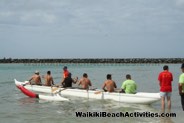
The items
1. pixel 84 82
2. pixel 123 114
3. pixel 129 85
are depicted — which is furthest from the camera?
pixel 84 82

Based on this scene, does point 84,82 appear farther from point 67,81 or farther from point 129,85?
point 129,85

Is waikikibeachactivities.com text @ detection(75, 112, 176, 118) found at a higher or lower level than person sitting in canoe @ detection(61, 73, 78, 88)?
lower

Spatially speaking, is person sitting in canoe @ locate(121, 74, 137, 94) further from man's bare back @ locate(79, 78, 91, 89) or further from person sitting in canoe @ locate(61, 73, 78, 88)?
person sitting in canoe @ locate(61, 73, 78, 88)

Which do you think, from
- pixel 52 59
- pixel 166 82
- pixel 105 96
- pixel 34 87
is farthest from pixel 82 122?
pixel 52 59

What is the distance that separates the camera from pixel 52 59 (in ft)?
312

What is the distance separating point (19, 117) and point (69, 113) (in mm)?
2018

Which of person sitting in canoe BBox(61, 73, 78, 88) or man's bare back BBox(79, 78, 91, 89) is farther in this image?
person sitting in canoe BBox(61, 73, 78, 88)

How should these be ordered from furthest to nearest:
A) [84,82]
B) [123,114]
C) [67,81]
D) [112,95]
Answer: [67,81] → [84,82] → [112,95] → [123,114]

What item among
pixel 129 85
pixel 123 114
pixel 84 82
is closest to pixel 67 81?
pixel 84 82

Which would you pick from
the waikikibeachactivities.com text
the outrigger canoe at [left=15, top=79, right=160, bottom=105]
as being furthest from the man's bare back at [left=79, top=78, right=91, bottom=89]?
the waikikibeachactivities.com text

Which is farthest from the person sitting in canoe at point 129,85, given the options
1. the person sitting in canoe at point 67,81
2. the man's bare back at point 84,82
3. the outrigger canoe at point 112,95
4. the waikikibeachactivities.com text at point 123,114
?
the person sitting in canoe at point 67,81

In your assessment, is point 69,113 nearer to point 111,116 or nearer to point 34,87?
point 111,116

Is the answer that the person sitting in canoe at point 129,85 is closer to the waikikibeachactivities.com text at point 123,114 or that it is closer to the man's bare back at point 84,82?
the waikikibeachactivities.com text at point 123,114

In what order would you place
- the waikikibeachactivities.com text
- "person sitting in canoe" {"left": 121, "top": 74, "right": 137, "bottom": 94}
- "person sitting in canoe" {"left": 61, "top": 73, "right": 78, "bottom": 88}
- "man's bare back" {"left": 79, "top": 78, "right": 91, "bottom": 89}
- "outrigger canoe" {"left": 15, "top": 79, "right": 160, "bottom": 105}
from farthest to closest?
"person sitting in canoe" {"left": 61, "top": 73, "right": 78, "bottom": 88}, "man's bare back" {"left": 79, "top": 78, "right": 91, "bottom": 89}, "person sitting in canoe" {"left": 121, "top": 74, "right": 137, "bottom": 94}, "outrigger canoe" {"left": 15, "top": 79, "right": 160, "bottom": 105}, the waikikibeachactivities.com text
